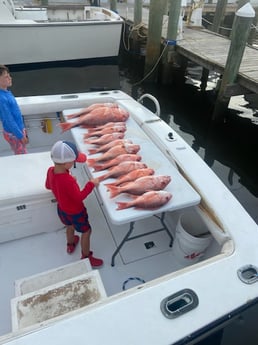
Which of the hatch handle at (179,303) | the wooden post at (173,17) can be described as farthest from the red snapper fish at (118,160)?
the wooden post at (173,17)

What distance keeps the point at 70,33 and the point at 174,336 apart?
10137 millimetres

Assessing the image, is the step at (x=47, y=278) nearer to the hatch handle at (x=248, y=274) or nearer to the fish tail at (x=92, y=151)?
the fish tail at (x=92, y=151)

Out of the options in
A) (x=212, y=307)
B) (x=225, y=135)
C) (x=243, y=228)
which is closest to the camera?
(x=212, y=307)

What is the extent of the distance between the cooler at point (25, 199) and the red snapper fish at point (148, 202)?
1008mm

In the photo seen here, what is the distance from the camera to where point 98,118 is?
10.4 ft

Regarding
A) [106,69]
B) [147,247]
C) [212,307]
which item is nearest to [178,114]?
[106,69]

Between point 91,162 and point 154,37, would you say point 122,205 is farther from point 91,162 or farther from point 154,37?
point 154,37

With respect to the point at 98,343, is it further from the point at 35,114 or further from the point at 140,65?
the point at 140,65

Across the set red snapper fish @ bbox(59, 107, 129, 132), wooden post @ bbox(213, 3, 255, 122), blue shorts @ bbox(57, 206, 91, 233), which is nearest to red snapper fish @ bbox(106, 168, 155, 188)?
blue shorts @ bbox(57, 206, 91, 233)

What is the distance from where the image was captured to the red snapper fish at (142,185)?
216cm

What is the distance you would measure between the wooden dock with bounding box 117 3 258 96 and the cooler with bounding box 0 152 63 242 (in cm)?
478

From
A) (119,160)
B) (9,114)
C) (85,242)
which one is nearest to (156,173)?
(119,160)

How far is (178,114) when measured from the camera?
8.07 meters

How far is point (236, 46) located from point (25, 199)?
5.27 meters
